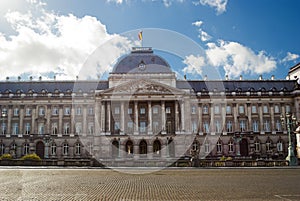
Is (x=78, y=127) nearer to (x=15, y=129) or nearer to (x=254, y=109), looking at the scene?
(x=15, y=129)

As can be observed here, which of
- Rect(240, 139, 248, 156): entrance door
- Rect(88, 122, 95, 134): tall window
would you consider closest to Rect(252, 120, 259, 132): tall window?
Rect(240, 139, 248, 156): entrance door

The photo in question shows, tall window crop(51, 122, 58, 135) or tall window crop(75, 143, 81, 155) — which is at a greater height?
tall window crop(51, 122, 58, 135)

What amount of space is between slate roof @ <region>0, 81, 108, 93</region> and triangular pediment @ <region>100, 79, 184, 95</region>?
14.7ft

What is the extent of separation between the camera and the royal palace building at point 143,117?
58906 millimetres

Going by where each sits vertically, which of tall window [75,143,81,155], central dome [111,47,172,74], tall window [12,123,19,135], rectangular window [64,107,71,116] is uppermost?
central dome [111,47,172,74]

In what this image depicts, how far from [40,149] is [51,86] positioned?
39.7 feet

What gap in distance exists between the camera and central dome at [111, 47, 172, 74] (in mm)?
60844

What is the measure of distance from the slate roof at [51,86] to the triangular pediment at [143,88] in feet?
14.7

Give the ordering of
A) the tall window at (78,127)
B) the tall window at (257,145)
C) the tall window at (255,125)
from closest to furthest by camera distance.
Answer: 1. the tall window at (257,145)
2. the tall window at (78,127)
3. the tall window at (255,125)

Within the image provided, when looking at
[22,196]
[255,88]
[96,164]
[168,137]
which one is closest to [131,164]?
[96,164]

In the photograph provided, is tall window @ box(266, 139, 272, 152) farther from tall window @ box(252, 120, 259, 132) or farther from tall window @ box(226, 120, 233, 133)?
tall window @ box(226, 120, 233, 133)

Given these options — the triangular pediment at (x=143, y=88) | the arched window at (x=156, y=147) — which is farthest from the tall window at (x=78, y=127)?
the arched window at (x=156, y=147)

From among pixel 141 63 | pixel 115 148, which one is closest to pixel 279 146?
pixel 141 63

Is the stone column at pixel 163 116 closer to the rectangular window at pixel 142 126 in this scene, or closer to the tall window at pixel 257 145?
the rectangular window at pixel 142 126
